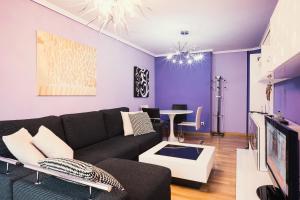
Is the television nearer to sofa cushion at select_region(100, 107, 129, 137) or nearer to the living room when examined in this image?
the living room

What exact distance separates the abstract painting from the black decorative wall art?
63.5 inches

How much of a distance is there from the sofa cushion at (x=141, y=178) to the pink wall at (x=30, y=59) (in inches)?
51.8

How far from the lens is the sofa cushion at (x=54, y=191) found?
1130mm

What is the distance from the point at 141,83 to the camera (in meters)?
5.25

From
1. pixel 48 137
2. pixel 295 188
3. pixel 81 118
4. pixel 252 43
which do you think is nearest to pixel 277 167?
pixel 295 188

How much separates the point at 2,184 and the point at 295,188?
1.90m

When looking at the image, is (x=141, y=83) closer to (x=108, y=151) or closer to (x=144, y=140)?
(x=144, y=140)

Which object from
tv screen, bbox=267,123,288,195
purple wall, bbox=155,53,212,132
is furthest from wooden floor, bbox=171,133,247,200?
purple wall, bbox=155,53,212,132

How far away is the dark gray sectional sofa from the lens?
122 cm

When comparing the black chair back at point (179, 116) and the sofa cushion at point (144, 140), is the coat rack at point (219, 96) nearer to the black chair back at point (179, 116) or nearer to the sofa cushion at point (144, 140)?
the black chair back at point (179, 116)

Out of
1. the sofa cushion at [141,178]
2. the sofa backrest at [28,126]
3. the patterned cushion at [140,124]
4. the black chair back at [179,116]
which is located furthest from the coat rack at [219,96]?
the sofa backrest at [28,126]

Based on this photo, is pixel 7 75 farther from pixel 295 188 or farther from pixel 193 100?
pixel 193 100

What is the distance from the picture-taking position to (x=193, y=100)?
18.9 ft

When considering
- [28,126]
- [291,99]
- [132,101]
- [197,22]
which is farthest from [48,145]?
[132,101]
